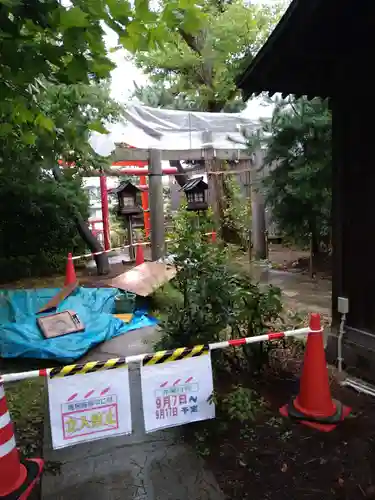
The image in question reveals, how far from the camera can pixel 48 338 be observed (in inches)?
228

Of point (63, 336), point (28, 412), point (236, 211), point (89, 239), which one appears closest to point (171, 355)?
point (28, 412)

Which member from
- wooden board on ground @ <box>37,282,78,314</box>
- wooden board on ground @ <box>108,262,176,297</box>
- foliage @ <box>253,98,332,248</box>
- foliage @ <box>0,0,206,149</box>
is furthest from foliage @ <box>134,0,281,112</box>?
foliage @ <box>0,0,206,149</box>

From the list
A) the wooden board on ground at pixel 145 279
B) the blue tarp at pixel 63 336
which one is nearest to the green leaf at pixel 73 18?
the blue tarp at pixel 63 336

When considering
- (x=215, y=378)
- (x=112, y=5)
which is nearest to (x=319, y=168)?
(x=215, y=378)

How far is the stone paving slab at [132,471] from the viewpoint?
2.76 metres

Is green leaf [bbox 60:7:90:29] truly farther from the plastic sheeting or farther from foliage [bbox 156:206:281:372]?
the plastic sheeting

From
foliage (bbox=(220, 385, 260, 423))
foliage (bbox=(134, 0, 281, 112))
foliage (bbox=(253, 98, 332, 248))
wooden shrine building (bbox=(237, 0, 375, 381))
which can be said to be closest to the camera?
foliage (bbox=(220, 385, 260, 423))

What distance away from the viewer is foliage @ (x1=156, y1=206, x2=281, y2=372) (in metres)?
3.94

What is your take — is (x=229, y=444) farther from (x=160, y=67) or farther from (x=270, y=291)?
(x=160, y=67)

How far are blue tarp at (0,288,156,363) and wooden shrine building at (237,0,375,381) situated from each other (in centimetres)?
314

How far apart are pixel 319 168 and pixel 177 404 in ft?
22.1

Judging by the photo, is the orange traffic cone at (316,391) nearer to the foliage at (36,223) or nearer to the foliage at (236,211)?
the foliage at (36,223)

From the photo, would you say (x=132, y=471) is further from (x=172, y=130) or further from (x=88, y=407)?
(x=172, y=130)

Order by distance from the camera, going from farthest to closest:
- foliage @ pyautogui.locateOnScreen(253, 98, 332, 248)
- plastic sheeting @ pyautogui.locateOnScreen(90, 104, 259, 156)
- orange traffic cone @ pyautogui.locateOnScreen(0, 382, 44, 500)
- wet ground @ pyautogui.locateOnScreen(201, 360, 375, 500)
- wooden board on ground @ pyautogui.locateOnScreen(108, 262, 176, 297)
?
plastic sheeting @ pyautogui.locateOnScreen(90, 104, 259, 156) < foliage @ pyautogui.locateOnScreen(253, 98, 332, 248) < wooden board on ground @ pyautogui.locateOnScreen(108, 262, 176, 297) < wet ground @ pyautogui.locateOnScreen(201, 360, 375, 500) < orange traffic cone @ pyautogui.locateOnScreen(0, 382, 44, 500)
